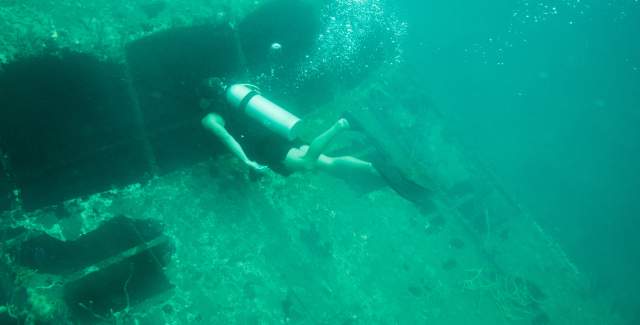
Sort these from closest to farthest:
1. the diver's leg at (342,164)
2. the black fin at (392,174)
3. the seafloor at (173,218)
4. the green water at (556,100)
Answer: the seafloor at (173,218) < the diver's leg at (342,164) < the black fin at (392,174) < the green water at (556,100)

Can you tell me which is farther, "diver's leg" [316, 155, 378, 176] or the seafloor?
"diver's leg" [316, 155, 378, 176]

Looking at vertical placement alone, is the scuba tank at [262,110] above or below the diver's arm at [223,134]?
above

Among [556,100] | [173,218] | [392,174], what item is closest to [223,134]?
[173,218]

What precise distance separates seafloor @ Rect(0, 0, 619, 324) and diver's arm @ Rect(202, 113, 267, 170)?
0.83 feet

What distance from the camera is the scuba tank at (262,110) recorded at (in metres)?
3.16

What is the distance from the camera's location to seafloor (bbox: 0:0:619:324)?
2.90 meters

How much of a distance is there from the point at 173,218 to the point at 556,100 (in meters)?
10.0

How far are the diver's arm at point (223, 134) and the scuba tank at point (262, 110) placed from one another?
8.2 inches

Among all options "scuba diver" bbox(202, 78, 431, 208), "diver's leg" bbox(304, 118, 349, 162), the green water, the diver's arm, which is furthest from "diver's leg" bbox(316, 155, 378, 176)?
the green water

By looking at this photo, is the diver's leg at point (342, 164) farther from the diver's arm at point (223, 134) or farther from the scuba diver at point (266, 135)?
the diver's arm at point (223, 134)

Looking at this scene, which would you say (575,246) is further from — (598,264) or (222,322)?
(222,322)

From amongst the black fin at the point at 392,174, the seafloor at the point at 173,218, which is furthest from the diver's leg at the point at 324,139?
the black fin at the point at 392,174

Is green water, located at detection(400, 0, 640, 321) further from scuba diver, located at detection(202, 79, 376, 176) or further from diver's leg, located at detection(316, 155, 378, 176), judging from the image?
scuba diver, located at detection(202, 79, 376, 176)

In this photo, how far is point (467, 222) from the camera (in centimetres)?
440
